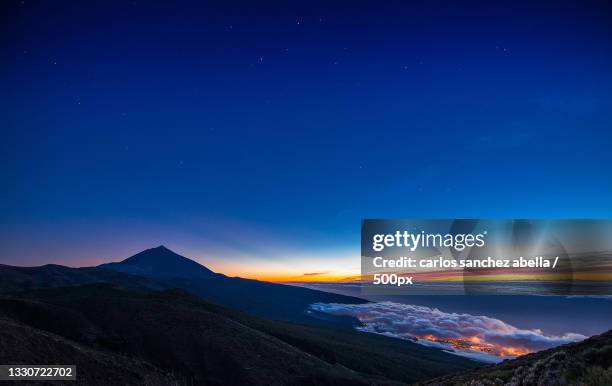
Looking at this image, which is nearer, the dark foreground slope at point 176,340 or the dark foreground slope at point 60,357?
the dark foreground slope at point 60,357

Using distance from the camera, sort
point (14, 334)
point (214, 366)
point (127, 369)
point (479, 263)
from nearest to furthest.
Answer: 1. point (14, 334)
2. point (127, 369)
3. point (479, 263)
4. point (214, 366)

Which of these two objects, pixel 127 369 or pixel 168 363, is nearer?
pixel 127 369

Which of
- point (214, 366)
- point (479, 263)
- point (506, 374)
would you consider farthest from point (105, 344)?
point (506, 374)

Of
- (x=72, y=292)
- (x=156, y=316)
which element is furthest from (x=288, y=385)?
(x=72, y=292)

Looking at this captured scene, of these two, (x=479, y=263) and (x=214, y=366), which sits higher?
(x=479, y=263)

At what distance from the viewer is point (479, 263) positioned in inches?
1674

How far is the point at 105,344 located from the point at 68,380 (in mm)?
28058

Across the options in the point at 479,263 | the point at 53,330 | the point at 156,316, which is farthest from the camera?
the point at 156,316

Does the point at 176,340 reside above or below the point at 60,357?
below

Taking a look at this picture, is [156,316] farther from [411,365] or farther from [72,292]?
[411,365]

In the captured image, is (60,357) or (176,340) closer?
(60,357)

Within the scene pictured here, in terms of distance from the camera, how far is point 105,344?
5359cm

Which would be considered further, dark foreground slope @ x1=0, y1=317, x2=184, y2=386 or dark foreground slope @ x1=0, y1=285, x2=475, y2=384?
dark foreground slope @ x1=0, y1=285, x2=475, y2=384

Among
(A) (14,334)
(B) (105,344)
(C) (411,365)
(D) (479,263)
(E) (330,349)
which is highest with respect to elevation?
(D) (479,263)
